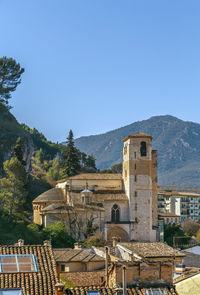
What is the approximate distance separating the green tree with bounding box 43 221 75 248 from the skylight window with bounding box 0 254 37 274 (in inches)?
1399

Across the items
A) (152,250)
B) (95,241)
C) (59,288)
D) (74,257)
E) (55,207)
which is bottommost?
(95,241)

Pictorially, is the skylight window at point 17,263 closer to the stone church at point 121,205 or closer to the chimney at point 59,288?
the chimney at point 59,288

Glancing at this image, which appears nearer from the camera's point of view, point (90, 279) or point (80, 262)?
point (90, 279)

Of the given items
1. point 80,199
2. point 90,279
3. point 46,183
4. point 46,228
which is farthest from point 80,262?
point 46,183

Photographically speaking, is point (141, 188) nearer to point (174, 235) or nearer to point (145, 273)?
point (174, 235)

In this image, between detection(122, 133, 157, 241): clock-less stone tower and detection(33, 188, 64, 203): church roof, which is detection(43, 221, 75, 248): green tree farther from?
detection(122, 133, 157, 241): clock-less stone tower

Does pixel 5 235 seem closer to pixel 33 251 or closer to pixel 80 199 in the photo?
pixel 80 199

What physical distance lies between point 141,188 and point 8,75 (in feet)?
101

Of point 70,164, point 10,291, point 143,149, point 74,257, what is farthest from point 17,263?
point 70,164

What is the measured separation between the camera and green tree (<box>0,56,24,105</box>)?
274ft

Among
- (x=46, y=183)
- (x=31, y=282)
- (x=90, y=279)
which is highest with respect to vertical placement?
(x=46, y=183)

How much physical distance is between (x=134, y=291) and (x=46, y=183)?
63.9m

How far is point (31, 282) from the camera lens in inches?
703

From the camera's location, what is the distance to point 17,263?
18.6 m
